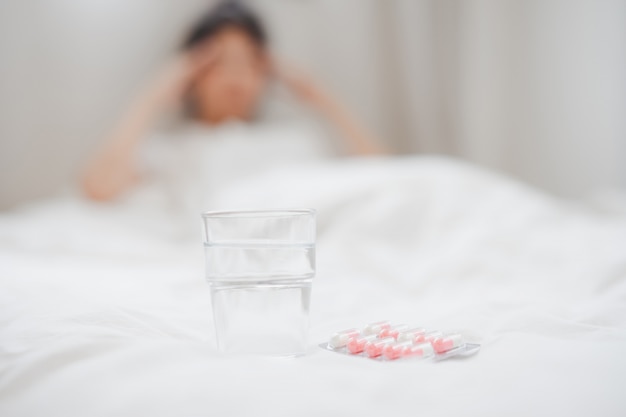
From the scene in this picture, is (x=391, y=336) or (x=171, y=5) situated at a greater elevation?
(x=171, y=5)

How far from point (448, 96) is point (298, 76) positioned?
1.62ft

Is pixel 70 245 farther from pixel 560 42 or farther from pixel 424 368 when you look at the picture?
pixel 560 42

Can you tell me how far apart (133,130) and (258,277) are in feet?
3.49

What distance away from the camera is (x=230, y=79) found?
1724 mm

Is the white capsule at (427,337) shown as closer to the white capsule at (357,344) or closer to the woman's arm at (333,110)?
the white capsule at (357,344)

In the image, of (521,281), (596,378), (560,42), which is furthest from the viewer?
(560,42)

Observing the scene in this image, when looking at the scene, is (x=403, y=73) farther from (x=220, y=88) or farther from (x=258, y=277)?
(x=258, y=277)

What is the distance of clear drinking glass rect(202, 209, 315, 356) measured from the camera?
607mm

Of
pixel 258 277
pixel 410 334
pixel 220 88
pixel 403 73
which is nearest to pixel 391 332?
pixel 410 334

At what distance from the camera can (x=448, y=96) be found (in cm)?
204

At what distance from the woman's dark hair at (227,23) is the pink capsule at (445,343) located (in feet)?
4.41

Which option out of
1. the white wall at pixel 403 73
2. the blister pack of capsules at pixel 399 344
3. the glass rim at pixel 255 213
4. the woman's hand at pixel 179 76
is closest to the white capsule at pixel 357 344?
the blister pack of capsules at pixel 399 344

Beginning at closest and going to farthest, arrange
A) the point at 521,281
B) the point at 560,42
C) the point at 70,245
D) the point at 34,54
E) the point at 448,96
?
the point at 521,281, the point at 70,245, the point at 34,54, the point at 560,42, the point at 448,96

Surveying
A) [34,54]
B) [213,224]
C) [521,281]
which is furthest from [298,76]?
[213,224]
